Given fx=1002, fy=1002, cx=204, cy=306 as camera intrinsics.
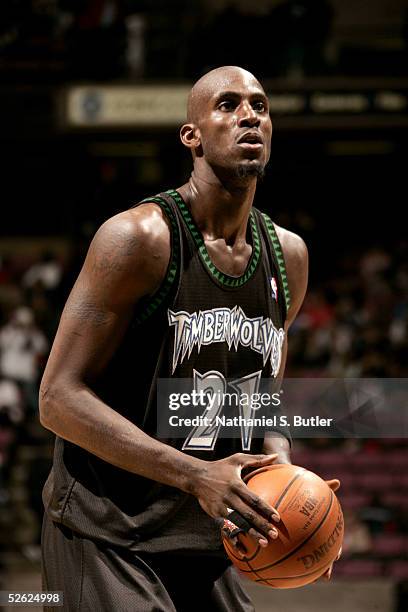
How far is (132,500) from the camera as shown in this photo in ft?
8.49

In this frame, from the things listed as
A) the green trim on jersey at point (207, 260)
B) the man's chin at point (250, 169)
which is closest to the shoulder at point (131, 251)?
the green trim on jersey at point (207, 260)

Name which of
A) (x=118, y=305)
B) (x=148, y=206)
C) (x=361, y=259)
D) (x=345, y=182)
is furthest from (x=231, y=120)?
(x=345, y=182)

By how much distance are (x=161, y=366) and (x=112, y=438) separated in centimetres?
30

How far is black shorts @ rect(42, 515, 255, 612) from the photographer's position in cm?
251

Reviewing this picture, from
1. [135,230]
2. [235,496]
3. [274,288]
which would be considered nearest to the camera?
[235,496]

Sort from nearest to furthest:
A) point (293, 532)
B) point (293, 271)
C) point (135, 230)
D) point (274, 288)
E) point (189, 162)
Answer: point (293, 532), point (135, 230), point (274, 288), point (293, 271), point (189, 162)

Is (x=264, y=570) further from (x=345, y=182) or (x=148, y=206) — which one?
(x=345, y=182)

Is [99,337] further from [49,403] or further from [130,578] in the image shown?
[130,578]

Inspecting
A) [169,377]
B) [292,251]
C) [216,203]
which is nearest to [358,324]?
[292,251]

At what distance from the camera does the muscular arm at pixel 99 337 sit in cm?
242

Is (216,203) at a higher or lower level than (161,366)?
higher

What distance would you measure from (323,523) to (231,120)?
1.08 m

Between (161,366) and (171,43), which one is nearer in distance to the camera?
(161,366)

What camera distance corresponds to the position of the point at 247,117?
2.67 m
